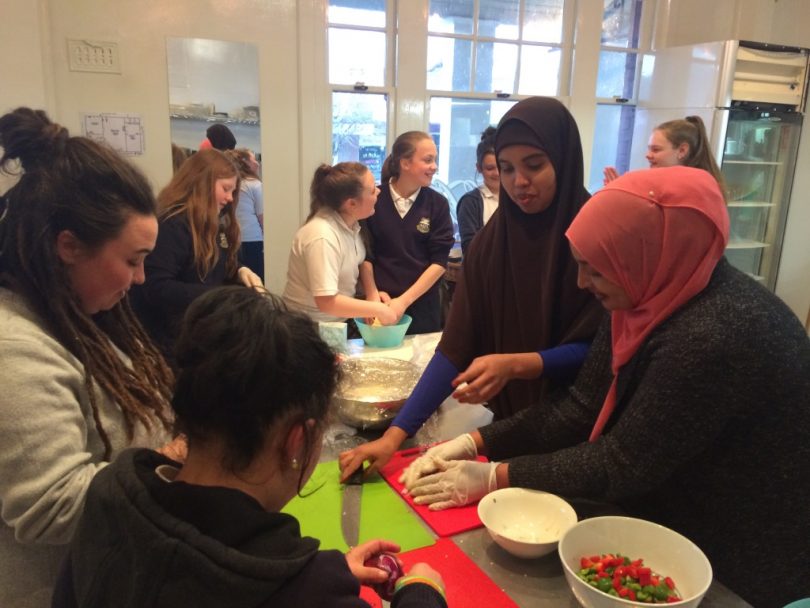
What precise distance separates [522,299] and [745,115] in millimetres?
3337

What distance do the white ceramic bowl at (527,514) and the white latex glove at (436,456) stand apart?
0.14 metres

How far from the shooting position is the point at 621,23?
13.9 ft

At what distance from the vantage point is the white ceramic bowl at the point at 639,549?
2.83ft

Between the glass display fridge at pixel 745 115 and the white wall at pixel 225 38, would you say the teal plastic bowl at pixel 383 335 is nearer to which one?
the white wall at pixel 225 38

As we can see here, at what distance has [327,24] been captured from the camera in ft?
11.0

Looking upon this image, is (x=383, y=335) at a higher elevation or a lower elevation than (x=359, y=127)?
lower

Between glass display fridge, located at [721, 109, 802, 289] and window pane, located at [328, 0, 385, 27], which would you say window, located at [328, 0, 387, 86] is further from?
glass display fridge, located at [721, 109, 802, 289]

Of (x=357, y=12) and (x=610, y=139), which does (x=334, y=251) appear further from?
(x=610, y=139)

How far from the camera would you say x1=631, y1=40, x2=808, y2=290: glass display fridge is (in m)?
3.83

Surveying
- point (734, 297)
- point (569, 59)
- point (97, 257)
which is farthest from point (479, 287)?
point (569, 59)

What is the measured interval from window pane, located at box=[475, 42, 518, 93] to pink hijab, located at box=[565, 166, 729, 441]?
3051 millimetres

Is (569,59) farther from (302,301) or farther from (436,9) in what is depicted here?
(302,301)

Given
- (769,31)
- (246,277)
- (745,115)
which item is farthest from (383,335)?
(769,31)

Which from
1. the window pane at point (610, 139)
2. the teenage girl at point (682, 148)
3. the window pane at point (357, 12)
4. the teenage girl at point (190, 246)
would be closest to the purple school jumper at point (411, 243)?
the teenage girl at point (190, 246)
